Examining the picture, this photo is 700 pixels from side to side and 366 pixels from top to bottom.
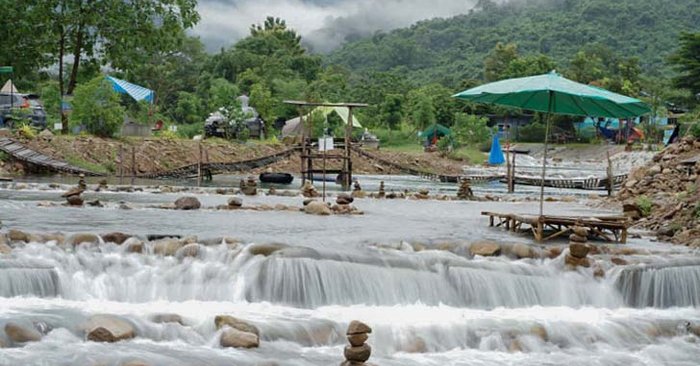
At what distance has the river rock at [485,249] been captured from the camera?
1375 cm

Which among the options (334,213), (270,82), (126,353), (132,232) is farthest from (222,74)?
(126,353)

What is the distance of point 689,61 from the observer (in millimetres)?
59625

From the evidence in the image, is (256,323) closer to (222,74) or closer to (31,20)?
(31,20)

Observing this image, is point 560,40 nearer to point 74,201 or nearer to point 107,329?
point 74,201

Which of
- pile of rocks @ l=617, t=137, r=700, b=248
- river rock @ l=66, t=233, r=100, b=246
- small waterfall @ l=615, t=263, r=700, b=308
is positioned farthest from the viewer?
pile of rocks @ l=617, t=137, r=700, b=248

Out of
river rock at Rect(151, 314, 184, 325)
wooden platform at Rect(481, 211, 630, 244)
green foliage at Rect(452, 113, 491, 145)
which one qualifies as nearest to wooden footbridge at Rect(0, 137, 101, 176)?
wooden platform at Rect(481, 211, 630, 244)

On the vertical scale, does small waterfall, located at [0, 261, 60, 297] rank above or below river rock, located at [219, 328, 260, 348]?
above

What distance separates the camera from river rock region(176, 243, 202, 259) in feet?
41.8

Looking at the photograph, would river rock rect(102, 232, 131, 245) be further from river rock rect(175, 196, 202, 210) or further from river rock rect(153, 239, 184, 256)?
river rock rect(175, 196, 202, 210)

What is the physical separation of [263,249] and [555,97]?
267 inches

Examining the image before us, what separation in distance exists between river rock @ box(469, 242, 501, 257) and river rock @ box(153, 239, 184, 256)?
467 centimetres

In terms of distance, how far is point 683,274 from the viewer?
13.0m

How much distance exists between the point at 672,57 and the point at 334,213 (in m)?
46.6

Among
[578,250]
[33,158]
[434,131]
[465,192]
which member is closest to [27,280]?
[578,250]
